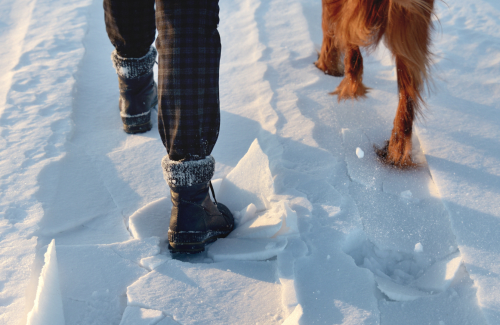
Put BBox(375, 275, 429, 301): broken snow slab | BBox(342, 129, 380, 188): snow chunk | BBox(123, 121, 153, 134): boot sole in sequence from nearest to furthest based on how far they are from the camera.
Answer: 1. BBox(375, 275, 429, 301): broken snow slab
2. BBox(342, 129, 380, 188): snow chunk
3. BBox(123, 121, 153, 134): boot sole

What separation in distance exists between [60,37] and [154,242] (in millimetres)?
1660

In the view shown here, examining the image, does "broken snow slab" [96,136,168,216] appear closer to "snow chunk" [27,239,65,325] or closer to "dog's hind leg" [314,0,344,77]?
"snow chunk" [27,239,65,325]

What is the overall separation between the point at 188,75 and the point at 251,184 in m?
0.46

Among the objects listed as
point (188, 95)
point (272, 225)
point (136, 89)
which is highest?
point (188, 95)

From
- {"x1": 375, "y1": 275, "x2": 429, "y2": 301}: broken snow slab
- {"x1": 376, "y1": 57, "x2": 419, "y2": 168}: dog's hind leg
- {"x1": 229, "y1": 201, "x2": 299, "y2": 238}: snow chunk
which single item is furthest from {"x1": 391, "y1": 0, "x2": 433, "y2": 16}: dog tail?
{"x1": 375, "y1": 275, "x2": 429, "y2": 301}: broken snow slab

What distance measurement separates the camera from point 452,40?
2.29 m

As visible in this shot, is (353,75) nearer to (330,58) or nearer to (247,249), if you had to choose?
(330,58)

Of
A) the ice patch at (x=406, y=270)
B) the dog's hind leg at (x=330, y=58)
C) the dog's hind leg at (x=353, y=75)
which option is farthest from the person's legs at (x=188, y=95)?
the dog's hind leg at (x=330, y=58)

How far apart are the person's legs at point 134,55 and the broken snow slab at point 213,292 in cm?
76

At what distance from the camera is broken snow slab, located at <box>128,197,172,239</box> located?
1171 mm

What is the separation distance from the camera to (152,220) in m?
1.21

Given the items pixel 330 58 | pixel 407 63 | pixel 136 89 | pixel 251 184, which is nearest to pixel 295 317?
pixel 251 184

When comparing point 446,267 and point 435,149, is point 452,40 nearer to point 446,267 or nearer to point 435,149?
point 435,149

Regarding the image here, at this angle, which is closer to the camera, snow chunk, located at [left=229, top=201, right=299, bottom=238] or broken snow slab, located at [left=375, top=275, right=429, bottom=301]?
broken snow slab, located at [left=375, top=275, right=429, bottom=301]
